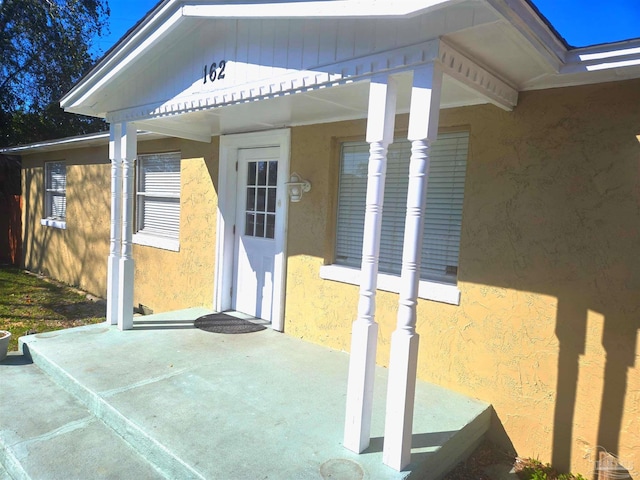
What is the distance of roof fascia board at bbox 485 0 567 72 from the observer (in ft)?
6.80

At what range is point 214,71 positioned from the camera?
3.66m

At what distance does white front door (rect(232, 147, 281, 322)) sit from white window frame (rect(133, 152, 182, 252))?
1322mm

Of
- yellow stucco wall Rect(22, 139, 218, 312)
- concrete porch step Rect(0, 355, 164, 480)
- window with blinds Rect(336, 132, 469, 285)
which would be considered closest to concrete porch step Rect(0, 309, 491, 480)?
concrete porch step Rect(0, 355, 164, 480)

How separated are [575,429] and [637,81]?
8.08 ft

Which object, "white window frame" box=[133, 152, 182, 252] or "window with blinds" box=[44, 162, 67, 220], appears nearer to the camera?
"white window frame" box=[133, 152, 182, 252]

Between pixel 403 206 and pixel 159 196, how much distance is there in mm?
4465

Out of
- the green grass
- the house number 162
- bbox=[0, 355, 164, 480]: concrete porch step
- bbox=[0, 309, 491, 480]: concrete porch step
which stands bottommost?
the green grass

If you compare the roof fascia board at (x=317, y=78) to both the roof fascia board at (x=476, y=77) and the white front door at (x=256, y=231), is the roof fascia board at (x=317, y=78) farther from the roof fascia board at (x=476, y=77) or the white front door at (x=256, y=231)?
the white front door at (x=256, y=231)

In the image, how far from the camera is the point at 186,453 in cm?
260

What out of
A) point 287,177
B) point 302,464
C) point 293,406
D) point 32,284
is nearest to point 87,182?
point 32,284

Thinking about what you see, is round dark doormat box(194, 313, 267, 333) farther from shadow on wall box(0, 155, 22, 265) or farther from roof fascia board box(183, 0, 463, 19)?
shadow on wall box(0, 155, 22, 265)

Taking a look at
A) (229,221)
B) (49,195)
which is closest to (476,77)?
(229,221)

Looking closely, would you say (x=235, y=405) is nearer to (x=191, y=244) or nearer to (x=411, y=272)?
(x=411, y=272)

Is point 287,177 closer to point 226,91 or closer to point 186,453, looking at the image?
point 226,91
